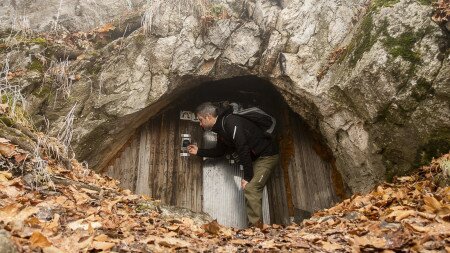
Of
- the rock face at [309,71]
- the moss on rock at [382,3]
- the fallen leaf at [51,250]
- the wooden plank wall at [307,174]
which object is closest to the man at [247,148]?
the wooden plank wall at [307,174]

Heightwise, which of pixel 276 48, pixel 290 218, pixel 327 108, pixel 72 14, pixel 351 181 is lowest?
pixel 290 218

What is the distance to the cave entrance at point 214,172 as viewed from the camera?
6203 millimetres

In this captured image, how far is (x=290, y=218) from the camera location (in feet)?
20.5

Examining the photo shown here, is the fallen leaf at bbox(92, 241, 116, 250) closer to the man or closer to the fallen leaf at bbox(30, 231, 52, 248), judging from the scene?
the fallen leaf at bbox(30, 231, 52, 248)

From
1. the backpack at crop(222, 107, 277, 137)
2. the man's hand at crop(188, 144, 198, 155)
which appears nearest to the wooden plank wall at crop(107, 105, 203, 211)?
the man's hand at crop(188, 144, 198, 155)

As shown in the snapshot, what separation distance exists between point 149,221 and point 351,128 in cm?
345

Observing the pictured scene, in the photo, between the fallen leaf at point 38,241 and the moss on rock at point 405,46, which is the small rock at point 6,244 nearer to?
the fallen leaf at point 38,241

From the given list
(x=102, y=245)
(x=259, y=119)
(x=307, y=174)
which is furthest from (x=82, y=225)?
(x=307, y=174)

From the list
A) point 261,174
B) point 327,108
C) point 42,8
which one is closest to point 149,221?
point 261,174

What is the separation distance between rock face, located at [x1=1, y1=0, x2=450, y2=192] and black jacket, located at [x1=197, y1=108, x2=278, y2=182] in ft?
2.71

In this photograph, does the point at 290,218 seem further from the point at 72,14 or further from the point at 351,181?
the point at 72,14

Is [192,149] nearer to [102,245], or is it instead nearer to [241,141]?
[241,141]

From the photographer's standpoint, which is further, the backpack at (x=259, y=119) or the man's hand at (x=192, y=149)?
the man's hand at (x=192, y=149)

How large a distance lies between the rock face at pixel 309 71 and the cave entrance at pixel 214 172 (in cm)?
41
